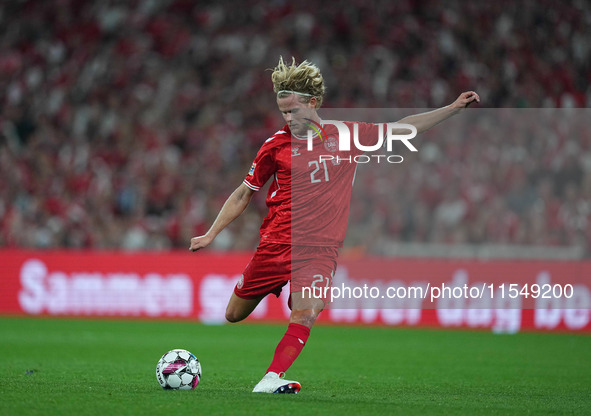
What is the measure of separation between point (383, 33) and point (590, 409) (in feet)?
44.3

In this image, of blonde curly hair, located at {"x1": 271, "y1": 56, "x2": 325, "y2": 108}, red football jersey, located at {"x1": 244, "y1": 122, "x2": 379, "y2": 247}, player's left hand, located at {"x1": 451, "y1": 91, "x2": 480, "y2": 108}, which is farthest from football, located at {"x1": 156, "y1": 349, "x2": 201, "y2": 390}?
player's left hand, located at {"x1": 451, "y1": 91, "x2": 480, "y2": 108}

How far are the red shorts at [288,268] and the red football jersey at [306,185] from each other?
0.06m

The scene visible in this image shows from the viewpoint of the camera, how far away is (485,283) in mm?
13383

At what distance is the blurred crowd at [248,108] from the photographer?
522 inches

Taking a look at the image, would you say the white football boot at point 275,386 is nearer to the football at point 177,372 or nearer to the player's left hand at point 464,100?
the football at point 177,372

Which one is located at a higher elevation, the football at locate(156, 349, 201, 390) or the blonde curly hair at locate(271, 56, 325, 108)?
the blonde curly hair at locate(271, 56, 325, 108)

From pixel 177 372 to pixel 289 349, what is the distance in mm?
846

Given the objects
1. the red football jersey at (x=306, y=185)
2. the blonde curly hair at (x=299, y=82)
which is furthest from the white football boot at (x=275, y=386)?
the blonde curly hair at (x=299, y=82)

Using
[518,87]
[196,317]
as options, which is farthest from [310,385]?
[518,87]

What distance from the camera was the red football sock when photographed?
565 cm

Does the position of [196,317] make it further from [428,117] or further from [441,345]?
[428,117]

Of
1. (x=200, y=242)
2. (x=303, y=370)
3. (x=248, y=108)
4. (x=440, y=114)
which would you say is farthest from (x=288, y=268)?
(x=248, y=108)

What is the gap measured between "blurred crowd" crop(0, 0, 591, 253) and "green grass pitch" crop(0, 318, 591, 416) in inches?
75.1

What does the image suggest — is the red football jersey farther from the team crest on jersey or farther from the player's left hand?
the player's left hand
